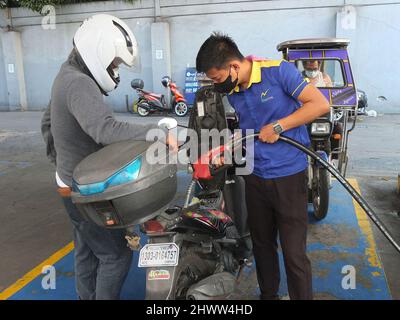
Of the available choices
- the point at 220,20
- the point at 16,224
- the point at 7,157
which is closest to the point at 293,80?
the point at 16,224

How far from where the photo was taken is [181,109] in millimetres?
12453

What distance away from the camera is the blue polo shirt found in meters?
2.24

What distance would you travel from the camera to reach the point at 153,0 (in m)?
13.1

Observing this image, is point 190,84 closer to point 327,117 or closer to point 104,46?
point 327,117

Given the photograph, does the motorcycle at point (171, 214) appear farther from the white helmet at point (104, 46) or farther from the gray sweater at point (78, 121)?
the white helmet at point (104, 46)

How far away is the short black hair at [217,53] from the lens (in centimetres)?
220

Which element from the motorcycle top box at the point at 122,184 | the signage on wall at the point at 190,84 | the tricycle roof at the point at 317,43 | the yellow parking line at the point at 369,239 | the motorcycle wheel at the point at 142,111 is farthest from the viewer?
the signage on wall at the point at 190,84

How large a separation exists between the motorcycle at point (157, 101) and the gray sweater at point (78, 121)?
10280 millimetres

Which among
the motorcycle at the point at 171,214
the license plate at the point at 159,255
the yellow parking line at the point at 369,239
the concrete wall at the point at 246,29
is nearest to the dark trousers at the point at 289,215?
the motorcycle at the point at 171,214

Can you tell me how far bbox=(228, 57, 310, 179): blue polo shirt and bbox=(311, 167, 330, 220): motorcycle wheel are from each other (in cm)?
173

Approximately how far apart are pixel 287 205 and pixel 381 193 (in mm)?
3224

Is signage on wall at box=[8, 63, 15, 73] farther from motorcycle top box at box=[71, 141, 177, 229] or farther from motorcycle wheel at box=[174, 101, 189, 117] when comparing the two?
motorcycle top box at box=[71, 141, 177, 229]

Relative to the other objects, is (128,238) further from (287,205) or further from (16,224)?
(16,224)

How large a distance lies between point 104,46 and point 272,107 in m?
0.92
